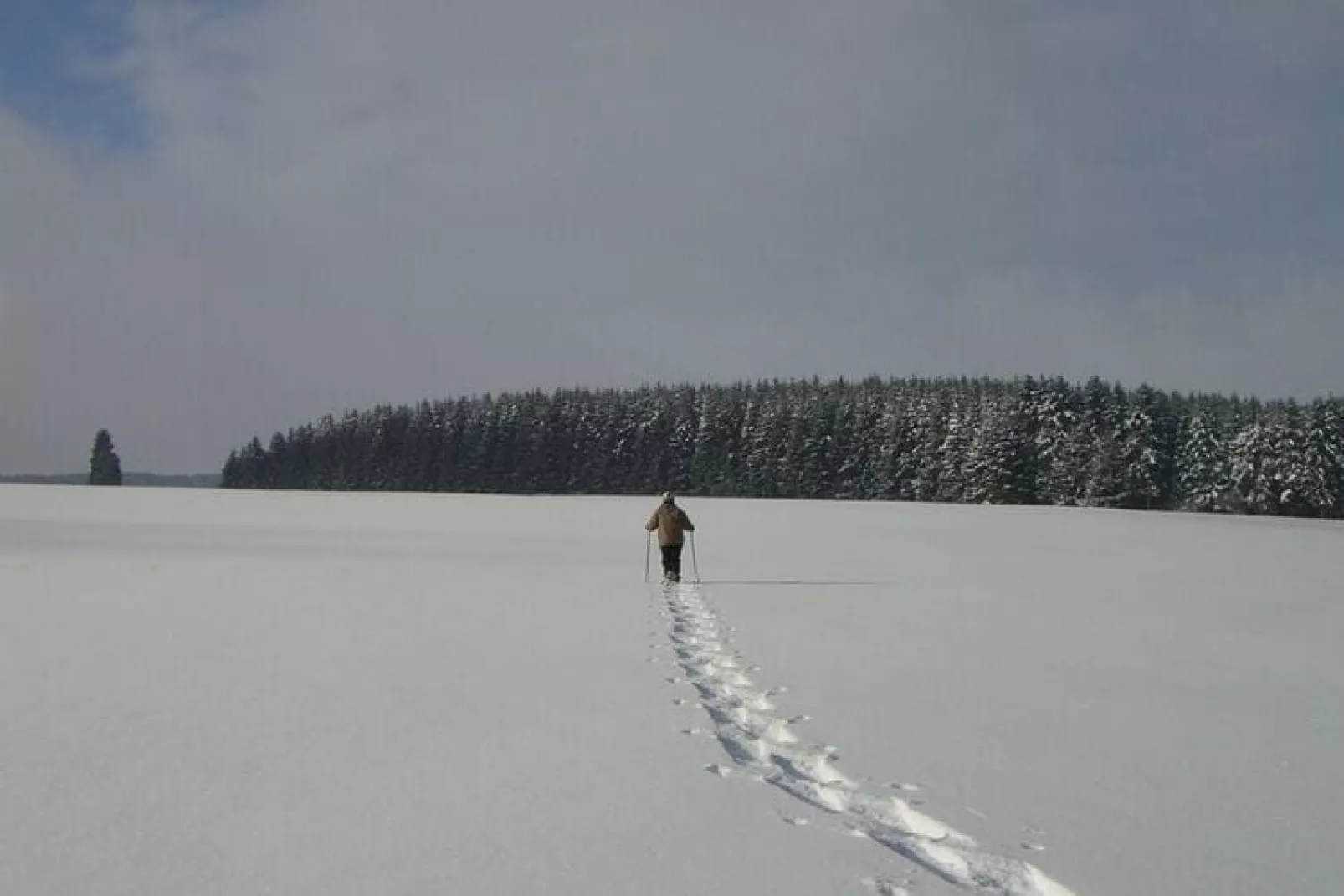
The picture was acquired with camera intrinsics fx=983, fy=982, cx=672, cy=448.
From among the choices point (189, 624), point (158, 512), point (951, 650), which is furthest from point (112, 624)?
point (158, 512)

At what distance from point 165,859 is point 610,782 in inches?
91.0

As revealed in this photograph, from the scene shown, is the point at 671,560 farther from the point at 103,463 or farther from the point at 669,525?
the point at 103,463

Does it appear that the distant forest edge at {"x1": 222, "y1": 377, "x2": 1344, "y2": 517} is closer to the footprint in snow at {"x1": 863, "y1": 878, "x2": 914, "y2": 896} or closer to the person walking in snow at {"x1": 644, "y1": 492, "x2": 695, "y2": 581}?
the person walking in snow at {"x1": 644, "y1": 492, "x2": 695, "y2": 581}

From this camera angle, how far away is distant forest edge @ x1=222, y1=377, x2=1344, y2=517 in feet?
219

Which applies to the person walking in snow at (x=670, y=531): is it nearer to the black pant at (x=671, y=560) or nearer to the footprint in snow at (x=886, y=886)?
the black pant at (x=671, y=560)

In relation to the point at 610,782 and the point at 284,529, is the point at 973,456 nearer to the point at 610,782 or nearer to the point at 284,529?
the point at 284,529

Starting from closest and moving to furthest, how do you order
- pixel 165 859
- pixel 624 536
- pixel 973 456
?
pixel 165 859
pixel 624 536
pixel 973 456

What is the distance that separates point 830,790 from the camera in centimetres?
573

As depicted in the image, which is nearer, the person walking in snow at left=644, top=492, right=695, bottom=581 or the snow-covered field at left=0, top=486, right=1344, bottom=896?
the snow-covered field at left=0, top=486, right=1344, bottom=896

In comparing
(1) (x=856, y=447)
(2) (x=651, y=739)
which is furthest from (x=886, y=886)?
(1) (x=856, y=447)

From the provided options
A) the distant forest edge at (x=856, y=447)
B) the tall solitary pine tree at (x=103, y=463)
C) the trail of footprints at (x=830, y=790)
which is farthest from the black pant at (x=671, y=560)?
the tall solitary pine tree at (x=103, y=463)

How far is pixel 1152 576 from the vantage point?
21781 millimetres

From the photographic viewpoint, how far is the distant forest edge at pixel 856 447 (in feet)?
219

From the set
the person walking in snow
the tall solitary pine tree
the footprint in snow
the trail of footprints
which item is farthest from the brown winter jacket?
the tall solitary pine tree
